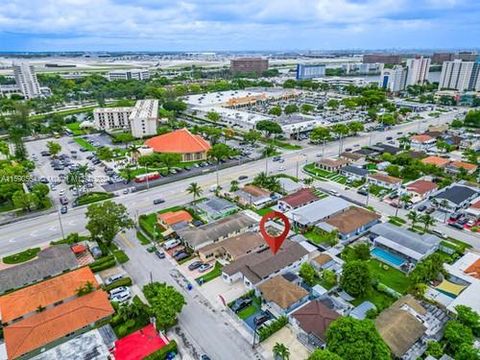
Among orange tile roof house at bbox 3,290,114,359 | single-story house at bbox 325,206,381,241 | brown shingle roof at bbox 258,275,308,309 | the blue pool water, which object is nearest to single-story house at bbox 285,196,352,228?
single-story house at bbox 325,206,381,241

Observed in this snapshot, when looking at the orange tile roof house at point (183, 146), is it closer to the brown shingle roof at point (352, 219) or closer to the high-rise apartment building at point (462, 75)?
the brown shingle roof at point (352, 219)

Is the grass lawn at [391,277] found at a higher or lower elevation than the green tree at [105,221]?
lower

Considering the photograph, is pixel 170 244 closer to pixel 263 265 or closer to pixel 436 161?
pixel 263 265

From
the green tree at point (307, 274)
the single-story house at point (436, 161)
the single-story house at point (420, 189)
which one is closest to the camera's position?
the green tree at point (307, 274)

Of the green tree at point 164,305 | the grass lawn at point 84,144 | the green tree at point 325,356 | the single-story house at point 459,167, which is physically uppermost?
the green tree at point 325,356

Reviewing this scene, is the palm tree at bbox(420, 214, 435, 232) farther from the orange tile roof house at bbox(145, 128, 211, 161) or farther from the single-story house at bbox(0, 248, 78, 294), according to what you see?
the orange tile roof house at bbox(145, 128, 211, 161)

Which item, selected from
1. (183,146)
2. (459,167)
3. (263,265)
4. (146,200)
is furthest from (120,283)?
(459,167)

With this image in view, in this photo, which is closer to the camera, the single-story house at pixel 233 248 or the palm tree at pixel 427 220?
the single-story house at pixel 233 248

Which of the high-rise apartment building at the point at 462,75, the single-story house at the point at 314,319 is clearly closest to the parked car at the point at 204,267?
the single-story house at the point at 314,319
